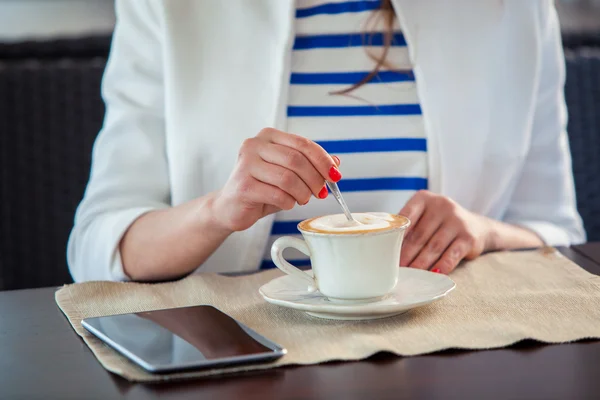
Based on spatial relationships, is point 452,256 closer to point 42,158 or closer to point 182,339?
point 182,339

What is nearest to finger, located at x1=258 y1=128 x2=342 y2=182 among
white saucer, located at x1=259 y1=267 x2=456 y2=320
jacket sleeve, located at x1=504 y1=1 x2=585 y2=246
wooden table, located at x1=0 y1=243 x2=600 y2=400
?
white saucer, located at x1=259 y1=267 x2=456 y2=320

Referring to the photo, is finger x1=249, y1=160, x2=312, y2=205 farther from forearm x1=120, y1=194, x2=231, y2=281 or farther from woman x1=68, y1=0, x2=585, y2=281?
woman x1=68, y1=0, x2=585, y2=281

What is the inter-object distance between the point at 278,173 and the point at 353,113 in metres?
0.40

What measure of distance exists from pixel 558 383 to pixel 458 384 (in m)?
0.07

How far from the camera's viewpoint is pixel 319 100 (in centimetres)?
122

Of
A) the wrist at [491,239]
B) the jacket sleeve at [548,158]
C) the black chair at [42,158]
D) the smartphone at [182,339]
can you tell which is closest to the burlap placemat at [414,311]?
the smartphone at [182,339]

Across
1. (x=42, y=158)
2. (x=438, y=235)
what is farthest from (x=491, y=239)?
(x=42, y=158)

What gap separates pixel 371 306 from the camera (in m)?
0.72

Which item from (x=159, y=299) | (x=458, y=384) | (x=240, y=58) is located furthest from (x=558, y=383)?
(x=240, y=58)

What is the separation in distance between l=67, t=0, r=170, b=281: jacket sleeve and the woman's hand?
373 millimetres

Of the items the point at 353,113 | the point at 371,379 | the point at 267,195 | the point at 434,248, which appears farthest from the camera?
the point at 353,113

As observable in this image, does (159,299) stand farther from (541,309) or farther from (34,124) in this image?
(34,124)

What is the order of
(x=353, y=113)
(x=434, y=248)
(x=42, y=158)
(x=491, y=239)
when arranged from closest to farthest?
(x=434, y=248)
(x=491, y=239)
(x=353, y=113)
(x=42, y=158)

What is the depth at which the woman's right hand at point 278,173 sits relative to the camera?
83cm
